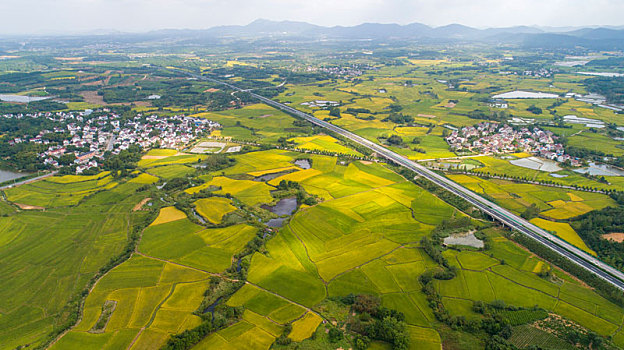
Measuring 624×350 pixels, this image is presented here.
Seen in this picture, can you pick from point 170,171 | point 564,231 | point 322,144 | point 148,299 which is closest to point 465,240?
point 564,231

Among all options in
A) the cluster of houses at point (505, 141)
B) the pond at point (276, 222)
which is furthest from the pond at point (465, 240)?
the cluster of houses at point (505, 141)

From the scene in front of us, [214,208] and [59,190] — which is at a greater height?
[59,190]

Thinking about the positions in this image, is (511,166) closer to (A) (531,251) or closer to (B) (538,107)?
(A) (531,251)

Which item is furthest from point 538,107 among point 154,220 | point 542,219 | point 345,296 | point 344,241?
point 154,220

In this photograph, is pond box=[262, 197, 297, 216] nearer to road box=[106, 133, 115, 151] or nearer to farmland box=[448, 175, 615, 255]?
farmland box=[448, 175, 615, 255]

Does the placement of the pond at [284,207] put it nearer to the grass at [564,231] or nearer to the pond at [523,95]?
the grass at [564,231]

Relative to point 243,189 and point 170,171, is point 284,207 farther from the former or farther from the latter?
point 170,171
